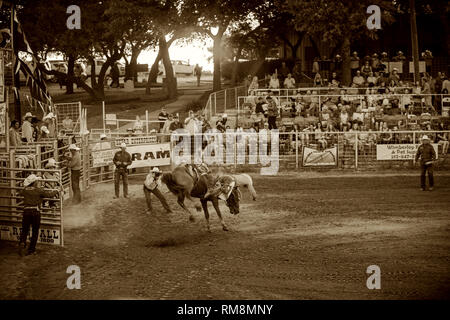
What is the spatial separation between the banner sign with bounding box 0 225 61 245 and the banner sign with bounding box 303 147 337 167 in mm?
13516

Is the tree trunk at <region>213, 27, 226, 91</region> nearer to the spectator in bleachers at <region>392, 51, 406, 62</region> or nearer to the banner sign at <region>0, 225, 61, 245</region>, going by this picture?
the spectator in bleachers at <region>392, 51, 406, 62</region>

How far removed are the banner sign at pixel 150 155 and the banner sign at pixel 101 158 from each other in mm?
829

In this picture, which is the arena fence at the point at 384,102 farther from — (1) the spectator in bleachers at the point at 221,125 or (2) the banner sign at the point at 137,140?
(2) the banner sign at the point at 137,140

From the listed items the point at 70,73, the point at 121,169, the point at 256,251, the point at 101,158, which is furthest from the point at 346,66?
the point at 256,251

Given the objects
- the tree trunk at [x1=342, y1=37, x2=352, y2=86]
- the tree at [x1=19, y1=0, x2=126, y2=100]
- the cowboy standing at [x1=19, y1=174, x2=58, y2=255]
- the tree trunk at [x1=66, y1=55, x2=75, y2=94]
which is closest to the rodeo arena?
the cowboy standing at [x1=19, y1=174, x2=58, y2=255]

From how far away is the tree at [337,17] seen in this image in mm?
33094

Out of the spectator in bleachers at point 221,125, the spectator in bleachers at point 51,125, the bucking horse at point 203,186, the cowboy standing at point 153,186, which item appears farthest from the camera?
the spectator in bleachers at point 221,125

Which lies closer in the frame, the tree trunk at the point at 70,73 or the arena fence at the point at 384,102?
the arena fence at the point at 384,102

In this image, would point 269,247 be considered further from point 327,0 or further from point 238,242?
point 327,0

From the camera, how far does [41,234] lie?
14812 mm

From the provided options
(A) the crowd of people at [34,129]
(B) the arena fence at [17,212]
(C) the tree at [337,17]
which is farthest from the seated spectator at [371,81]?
(B) the arena fence at [17,212]

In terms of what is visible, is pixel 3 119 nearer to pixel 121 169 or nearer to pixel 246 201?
pixel 121 169

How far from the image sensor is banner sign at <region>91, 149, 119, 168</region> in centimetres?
2347

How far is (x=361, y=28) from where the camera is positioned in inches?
1346
